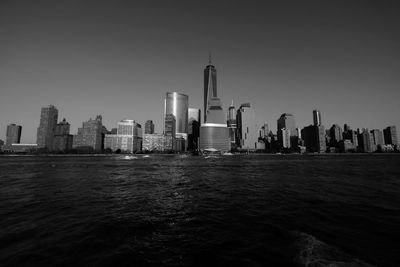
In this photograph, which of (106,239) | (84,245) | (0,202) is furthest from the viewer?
(0,202)

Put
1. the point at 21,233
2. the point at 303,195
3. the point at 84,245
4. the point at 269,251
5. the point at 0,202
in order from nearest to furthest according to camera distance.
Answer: the point at 269,251 → the point at 84,245 → the point at 21,233 → the point at 0,202 → the point at 303,195

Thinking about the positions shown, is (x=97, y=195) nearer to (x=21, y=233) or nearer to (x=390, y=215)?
(x=21, y=233)

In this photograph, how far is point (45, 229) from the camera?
13359 mm

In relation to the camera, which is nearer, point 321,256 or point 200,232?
point 321,256

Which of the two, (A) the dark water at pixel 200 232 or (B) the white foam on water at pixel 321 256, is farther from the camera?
(A) the dark water at pixel 200 232

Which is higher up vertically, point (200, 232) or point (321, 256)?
point (321, 256)

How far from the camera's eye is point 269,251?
32.8ft

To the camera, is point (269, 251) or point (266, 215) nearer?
point (269, 251)

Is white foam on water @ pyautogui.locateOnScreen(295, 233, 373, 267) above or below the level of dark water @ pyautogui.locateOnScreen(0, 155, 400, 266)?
above

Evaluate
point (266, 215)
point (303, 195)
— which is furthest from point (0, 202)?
point (303, 195)

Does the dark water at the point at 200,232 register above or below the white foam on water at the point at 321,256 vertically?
below

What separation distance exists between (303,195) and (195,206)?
13.9 m

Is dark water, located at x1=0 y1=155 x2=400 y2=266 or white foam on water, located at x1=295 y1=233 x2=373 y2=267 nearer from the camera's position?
white foam on water, located at x1=295 y1=233 x2=373 y2=267

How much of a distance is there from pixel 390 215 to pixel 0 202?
1460 inches
